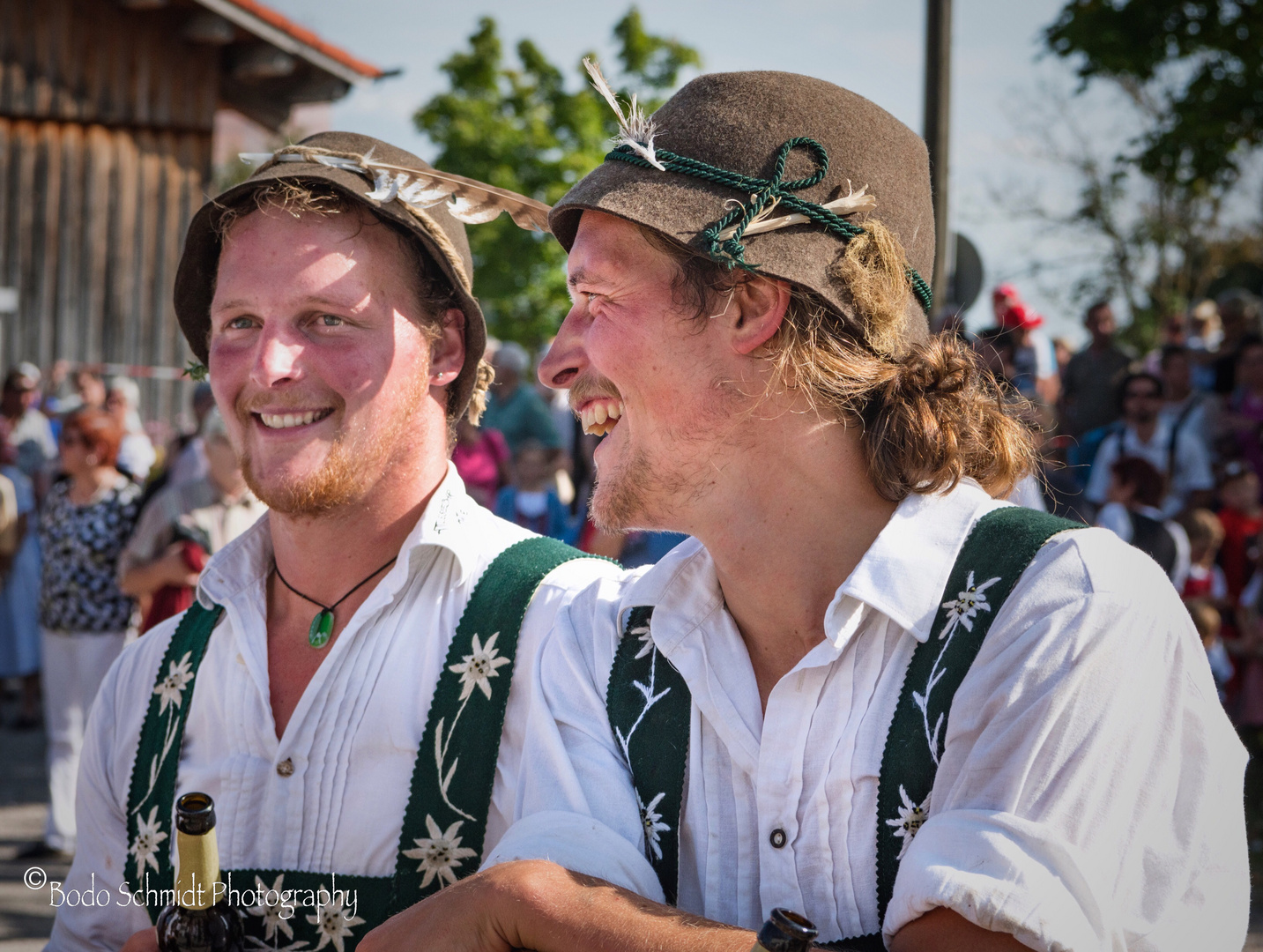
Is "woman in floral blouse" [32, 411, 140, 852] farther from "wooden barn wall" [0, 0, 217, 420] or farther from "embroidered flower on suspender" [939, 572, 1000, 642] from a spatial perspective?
"wooden barn wall" [0, 0, 217, 420]

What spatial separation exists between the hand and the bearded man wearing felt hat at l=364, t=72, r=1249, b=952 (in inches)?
24.4

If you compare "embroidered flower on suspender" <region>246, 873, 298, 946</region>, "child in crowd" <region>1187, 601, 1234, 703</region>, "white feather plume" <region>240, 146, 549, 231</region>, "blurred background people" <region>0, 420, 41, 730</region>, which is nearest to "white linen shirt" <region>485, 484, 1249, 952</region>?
"embroidered flower on suspender" <region>246, 873, 298, 946</region>

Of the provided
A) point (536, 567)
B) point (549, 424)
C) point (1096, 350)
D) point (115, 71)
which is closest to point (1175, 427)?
point (1096, 350)

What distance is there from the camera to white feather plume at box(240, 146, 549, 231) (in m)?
2.40

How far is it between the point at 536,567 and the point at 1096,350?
8137mm

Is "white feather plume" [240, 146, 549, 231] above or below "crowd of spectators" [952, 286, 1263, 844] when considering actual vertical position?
above

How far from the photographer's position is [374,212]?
2.44 m

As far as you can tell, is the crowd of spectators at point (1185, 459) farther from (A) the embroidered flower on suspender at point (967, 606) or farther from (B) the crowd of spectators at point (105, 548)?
(B) the crowd of spectators at point (105, 548)

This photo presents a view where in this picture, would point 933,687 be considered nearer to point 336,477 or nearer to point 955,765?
point 955,765

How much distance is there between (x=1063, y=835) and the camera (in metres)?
1.38

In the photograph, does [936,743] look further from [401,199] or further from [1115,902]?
[401,199]

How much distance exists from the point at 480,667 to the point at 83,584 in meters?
4.90

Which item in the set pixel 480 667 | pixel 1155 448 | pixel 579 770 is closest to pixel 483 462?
pixel 1155 448

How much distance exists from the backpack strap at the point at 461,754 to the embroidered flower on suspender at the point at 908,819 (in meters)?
0.81
